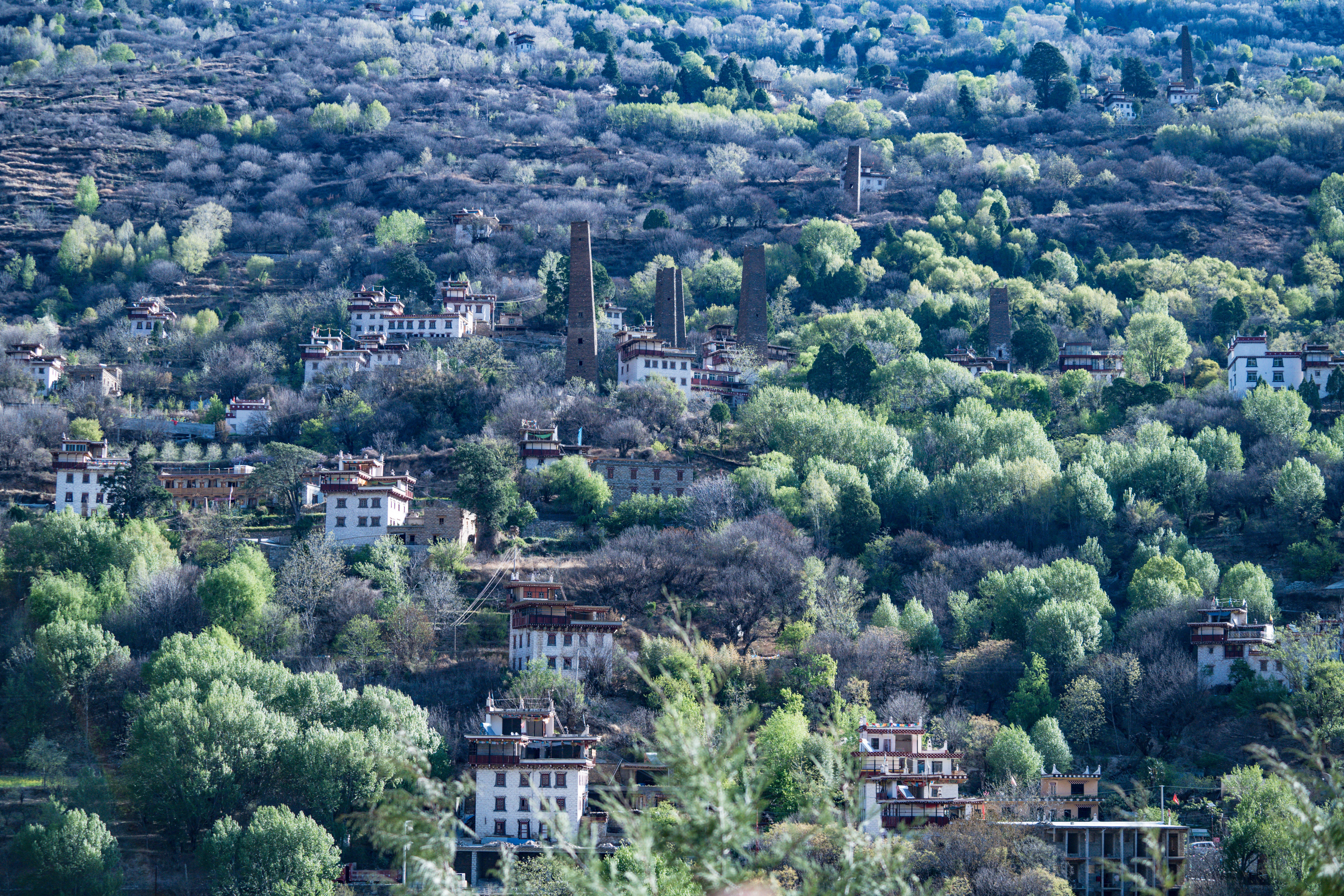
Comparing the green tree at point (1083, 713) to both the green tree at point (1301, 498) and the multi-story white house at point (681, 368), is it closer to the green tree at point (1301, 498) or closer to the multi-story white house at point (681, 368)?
the green tree at point (1301, 498)

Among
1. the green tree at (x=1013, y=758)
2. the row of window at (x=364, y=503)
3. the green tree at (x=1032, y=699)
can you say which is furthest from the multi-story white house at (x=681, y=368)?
the green tree at (x=1013, y=758)

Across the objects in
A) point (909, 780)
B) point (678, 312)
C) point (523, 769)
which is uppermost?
point (678, 312)

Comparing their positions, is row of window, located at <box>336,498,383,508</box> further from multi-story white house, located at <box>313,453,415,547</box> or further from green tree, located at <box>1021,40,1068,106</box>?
green tree, located at <box>1021,40,1068,106</box>

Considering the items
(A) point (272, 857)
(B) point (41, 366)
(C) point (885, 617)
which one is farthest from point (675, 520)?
(B) point (41, 366)

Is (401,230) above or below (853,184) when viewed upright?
below

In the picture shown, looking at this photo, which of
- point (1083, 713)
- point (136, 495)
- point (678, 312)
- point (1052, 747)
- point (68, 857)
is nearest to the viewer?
point (68, 857)

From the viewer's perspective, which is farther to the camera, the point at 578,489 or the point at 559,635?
the point at 578,489

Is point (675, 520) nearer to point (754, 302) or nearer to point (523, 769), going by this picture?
point (523, 769)
